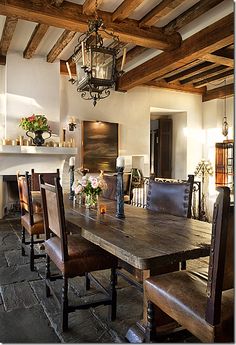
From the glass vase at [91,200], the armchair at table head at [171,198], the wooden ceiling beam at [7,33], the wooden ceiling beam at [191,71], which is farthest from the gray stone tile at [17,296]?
the wooden ceiling beam at [191,71]

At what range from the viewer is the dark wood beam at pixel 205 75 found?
6341 millimetres

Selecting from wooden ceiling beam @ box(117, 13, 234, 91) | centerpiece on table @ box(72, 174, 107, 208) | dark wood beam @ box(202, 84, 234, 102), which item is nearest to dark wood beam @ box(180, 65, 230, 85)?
dark wood beam @ box(202, 84, 234, 102)

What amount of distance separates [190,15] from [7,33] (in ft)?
9.38

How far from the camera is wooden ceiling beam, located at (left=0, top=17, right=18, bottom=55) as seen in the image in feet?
13.8

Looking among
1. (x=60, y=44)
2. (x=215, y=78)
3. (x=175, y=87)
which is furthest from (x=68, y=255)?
(x=175, y=87)

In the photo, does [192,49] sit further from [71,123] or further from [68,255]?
[68,255]

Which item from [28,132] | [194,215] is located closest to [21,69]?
[28,132]

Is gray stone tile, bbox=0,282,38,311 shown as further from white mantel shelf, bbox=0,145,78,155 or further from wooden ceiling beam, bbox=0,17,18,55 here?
wooden ceiling beam, bbox=0,17,18,55

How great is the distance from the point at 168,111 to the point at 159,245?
6871 mm

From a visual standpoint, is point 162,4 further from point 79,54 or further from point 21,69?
point 21,69

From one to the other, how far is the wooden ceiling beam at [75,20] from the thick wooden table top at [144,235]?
2.64m

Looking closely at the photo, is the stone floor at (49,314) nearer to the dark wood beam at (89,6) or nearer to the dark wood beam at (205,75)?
the dark wood beam at (89,6)

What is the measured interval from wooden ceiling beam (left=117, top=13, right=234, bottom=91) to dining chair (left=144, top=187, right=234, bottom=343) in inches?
145

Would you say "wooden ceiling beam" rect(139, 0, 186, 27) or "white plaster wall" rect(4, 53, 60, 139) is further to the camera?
"white plaster wall" rect(4, 53, 60, 139)
